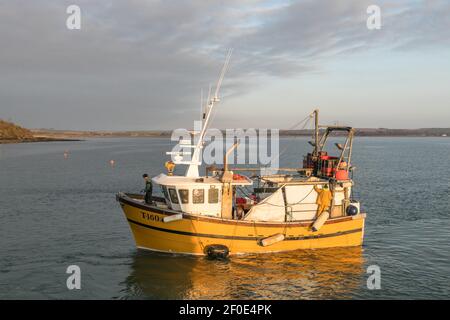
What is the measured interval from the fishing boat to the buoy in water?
44 millimetres

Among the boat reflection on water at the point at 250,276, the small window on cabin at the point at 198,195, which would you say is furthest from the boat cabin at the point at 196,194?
the boat reflection on water at the point at 250,276

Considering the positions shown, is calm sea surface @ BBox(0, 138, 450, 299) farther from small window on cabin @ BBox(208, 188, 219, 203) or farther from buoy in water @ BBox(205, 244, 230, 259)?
small window on cabin @ BBox(208, 188, 219, 203)

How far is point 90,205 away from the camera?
3275cm

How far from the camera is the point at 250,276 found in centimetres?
1727

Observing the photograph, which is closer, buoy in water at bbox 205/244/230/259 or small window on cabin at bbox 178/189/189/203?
buoy in water at bbox 205/244/230/259

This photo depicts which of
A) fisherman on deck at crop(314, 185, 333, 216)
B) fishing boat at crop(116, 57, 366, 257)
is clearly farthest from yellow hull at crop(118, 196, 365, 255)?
fisherman on deck at crop(314, 185, 333, 216)

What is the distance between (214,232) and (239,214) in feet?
6.41

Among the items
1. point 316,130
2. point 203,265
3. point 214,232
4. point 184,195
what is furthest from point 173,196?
point 316,130

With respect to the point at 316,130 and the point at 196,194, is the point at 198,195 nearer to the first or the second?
the point at 196,194

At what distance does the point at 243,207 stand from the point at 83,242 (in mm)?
8892

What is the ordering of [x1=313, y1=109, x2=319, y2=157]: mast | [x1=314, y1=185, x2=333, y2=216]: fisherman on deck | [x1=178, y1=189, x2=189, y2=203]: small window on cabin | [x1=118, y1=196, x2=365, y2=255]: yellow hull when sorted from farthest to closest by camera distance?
1. [x1=313, y1=109, x2=319, y2=157]: mast
2. [x1=314, y1=185, x2=333, y2=216]: fisherman on deck
3. [x1=178, y1=189, x2=189, y2=203]: small window on cabin
4. [x1=118, y1=196, x2=365, y2=255]: yellow hull

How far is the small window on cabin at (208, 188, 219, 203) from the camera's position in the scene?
61.4ft

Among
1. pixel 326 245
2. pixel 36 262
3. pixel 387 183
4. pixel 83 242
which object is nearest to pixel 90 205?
pixel 83 242

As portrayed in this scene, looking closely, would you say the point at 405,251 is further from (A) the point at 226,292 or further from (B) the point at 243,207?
(A) the point at 226,292
